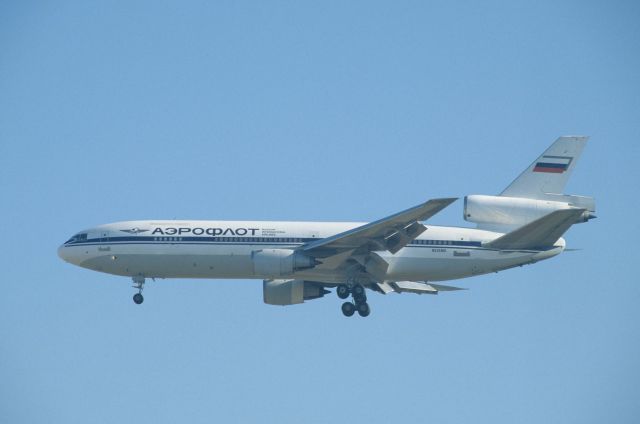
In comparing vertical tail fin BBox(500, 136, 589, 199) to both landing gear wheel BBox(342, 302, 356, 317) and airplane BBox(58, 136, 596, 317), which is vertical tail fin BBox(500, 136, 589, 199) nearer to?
airplane BBox(58, 136, 596, 317)

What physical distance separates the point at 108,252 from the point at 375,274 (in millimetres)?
13846

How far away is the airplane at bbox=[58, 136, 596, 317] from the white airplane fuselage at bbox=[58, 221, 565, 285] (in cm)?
5

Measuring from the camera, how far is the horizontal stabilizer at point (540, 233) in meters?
48.6

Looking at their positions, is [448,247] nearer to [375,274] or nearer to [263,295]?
[375,274]

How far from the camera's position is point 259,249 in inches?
2084

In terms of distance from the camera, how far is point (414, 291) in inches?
2253

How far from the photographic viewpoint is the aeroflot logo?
2103 inches

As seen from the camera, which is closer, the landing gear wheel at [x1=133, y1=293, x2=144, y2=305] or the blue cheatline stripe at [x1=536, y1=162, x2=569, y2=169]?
the blue cheatline stripe at [x1=536, y1=162, x2=569, y2=169]

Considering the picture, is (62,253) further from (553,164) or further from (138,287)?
(553,164)

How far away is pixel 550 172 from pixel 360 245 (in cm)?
1075

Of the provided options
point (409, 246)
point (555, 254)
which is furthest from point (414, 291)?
point (555, 254)

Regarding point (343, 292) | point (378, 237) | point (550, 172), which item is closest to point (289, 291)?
point (343, 292)

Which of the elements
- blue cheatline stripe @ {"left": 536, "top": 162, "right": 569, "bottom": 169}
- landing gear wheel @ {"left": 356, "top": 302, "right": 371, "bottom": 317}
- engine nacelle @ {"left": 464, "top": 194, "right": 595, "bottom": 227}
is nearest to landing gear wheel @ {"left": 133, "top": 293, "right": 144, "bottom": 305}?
landing gear wheel @ {"left": 356, "top": 302, "right": 371, "bottom": 317}

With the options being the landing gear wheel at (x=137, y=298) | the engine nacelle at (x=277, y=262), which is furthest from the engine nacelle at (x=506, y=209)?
the landing gear wheel at (x=137, y=298)
